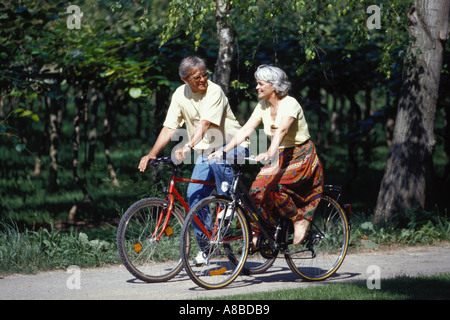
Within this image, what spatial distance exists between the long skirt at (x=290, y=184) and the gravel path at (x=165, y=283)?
62 cm

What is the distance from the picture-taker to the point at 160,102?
31.0 feet

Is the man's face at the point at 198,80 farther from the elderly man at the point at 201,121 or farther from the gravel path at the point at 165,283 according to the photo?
the gravel path at the point at 165,283

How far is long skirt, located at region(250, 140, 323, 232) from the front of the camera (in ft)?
19.4

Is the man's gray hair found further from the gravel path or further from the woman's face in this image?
the gravel path

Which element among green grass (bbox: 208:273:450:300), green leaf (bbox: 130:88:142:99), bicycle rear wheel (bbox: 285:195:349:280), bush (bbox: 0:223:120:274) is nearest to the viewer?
green grass (bbox: 208:273:450:300)

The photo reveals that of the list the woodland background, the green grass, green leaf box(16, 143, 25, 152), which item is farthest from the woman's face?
green leaf box(16, 143, 25, 152)

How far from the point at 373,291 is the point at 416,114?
357 cm

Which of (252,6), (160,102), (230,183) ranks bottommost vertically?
(230,183)

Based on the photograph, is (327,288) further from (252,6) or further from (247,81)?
(247,81)

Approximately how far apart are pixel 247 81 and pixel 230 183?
3.10 metres

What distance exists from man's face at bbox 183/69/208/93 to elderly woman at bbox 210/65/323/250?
1.45ft

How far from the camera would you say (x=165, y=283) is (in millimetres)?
5988
